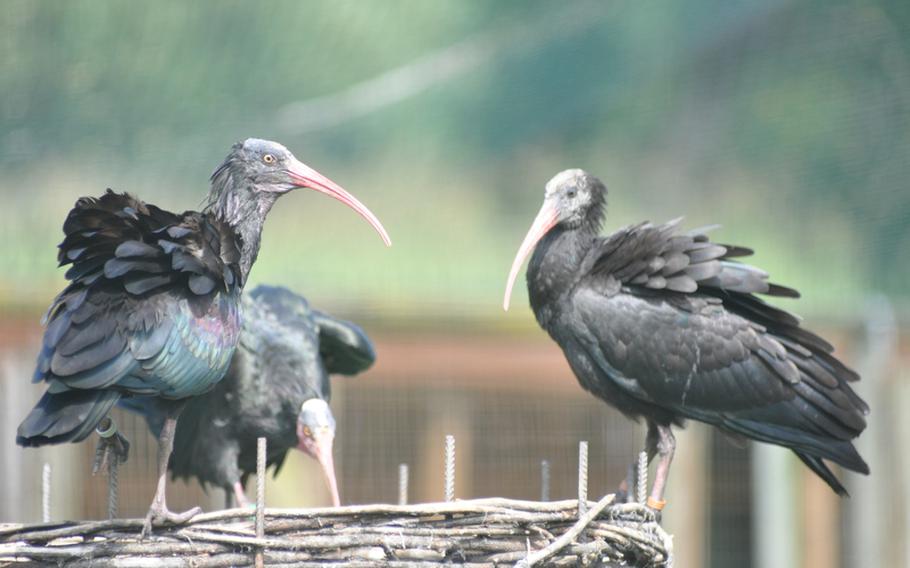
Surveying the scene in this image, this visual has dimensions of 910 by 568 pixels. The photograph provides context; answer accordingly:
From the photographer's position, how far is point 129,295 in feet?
19.4

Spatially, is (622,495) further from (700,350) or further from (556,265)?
(556,265)

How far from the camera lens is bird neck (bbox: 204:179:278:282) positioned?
6703 millimetres

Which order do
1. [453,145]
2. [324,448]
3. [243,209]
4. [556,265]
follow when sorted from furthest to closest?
1. [453,145]
2. [324,448]
3. [556,265]
4. [243,209]

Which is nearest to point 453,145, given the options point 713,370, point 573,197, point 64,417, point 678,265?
point 573,197

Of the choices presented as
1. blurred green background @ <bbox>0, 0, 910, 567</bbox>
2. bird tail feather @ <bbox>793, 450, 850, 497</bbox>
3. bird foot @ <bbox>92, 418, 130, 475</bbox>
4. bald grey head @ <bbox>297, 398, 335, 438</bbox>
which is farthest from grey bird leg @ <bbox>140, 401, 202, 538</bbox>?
blurred green background @ <bbox>0, 0, 910, 567</bbox>

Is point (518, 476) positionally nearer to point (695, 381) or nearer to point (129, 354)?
point (695, 381)

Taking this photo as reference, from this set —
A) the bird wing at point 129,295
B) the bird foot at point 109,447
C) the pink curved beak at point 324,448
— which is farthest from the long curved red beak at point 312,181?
the bird foot at point 109,447

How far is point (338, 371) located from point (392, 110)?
85.1 inches

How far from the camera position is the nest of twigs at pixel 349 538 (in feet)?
18.5

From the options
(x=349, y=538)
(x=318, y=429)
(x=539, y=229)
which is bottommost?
(x=349, y=538)

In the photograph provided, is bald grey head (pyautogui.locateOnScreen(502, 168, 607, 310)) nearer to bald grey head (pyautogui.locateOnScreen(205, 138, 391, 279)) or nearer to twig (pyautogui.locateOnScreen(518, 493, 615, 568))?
bald grey head (pyautogui.locateOnScreen(205, 138, 391, 279))

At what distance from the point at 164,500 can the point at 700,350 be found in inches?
103

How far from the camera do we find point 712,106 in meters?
10.6

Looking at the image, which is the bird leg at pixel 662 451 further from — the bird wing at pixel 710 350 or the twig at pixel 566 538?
the twig at pixel 566 538
